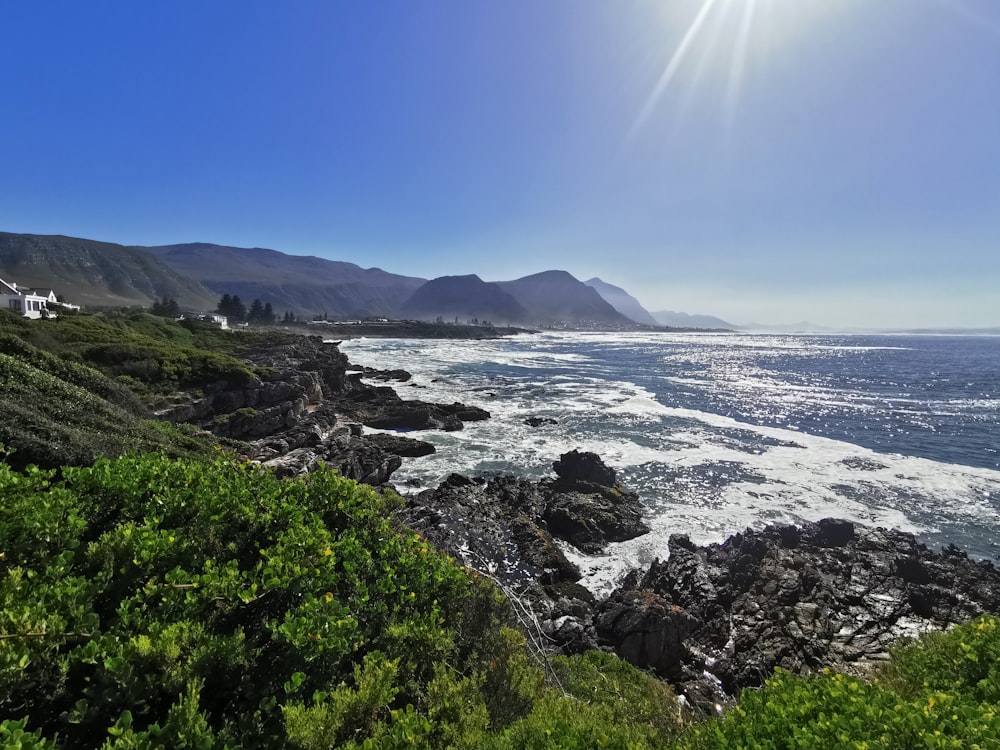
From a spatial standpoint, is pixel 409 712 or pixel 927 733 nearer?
pixel 927 733

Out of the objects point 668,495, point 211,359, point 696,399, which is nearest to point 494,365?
point 696,399

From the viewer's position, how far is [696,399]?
49094mm

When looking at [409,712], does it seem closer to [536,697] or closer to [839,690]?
[536,697]

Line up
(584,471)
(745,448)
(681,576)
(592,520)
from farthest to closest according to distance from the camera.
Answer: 1. (745,448)
2. (584,471)
3. (592,520)
4. (681,576)

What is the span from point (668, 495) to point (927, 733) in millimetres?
20614

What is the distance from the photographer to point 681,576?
15.4 metres

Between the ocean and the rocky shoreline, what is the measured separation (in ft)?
4.86

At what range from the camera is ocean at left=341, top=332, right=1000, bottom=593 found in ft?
67.3

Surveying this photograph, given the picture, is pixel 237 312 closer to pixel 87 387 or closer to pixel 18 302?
pixel 18 302

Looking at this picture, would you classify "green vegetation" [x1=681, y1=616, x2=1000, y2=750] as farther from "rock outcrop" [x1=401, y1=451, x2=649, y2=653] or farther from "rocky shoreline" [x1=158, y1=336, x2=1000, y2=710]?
"rock outcrop" [x1=401, y1=451, x2=649, y2=653]

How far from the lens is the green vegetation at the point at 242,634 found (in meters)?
3.11

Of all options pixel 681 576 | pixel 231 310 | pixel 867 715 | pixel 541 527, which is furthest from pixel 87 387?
pixel 231 310

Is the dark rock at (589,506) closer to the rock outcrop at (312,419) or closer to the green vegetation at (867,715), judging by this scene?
the rock outcrop at (312,419)

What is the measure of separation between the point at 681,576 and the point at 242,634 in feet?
49.4
